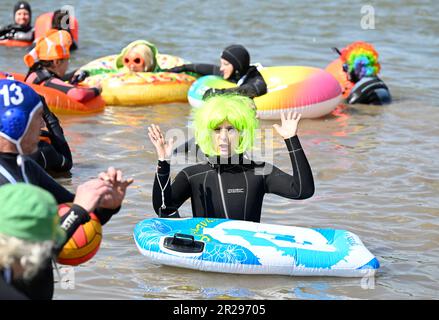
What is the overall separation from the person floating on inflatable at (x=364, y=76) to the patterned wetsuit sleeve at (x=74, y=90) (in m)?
3.49

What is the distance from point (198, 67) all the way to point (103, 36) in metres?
6.03

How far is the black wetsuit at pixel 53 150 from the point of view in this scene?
24.9 feet

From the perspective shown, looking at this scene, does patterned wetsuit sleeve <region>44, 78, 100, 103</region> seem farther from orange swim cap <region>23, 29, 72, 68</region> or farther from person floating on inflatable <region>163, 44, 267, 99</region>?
person floating on inflatable <region>163, 44, 267, 99</region>

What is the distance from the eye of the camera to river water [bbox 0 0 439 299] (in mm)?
5531

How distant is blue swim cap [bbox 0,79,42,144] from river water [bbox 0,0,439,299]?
1.82 meters

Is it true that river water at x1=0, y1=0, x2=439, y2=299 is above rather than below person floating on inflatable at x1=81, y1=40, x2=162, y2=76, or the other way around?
below

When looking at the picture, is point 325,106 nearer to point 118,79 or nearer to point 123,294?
point 118,79

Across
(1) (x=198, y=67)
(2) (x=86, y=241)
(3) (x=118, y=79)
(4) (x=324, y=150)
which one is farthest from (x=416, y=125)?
(2) (x=86, y=241)

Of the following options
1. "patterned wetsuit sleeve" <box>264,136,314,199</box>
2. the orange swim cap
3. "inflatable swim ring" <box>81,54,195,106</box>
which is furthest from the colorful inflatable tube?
"patterned wetsuit sleeve" <box>264,136,314,199</box>

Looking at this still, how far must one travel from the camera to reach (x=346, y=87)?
12188mm

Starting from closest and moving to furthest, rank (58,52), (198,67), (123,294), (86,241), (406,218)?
1. (86,241)
2. (123,294)
3. (406,218)
4. (58,52)
5. (198,67)

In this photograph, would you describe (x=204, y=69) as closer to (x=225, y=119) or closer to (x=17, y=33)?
(x=17, y=33)

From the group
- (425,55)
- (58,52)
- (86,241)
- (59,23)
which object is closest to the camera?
(86,241)

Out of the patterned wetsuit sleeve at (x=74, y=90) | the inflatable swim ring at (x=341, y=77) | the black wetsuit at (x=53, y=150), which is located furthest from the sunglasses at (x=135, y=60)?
the black wetsuit at (x=53, y=150)
